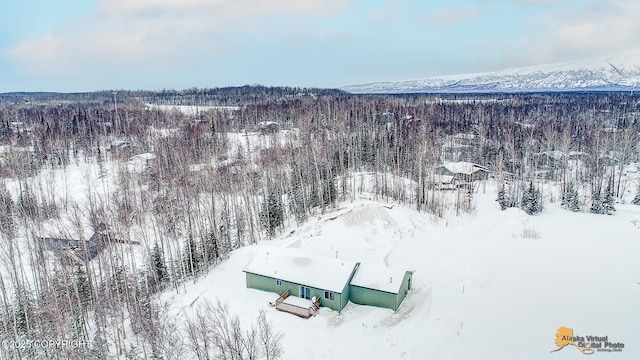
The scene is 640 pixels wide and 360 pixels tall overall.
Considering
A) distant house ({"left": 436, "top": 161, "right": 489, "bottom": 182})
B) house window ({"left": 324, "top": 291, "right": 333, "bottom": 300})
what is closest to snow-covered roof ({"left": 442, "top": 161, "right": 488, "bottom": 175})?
distant house ({"left": 436, "top": 161, "right": 489, "bottom": 182})

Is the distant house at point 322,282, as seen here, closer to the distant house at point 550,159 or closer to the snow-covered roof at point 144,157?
the snow-covered roof at point 144,157

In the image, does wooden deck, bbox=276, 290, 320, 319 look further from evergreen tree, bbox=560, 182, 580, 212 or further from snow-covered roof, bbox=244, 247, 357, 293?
evergreen tree, bbox=560, 182, 580, 212

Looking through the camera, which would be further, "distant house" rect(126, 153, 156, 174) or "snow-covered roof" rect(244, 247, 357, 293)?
"distant house" rect(126, 153, 156, 174)

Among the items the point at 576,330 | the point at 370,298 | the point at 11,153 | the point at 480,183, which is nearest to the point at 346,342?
the point at 370,298

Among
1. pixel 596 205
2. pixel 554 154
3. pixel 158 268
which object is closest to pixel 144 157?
pixel 158 268

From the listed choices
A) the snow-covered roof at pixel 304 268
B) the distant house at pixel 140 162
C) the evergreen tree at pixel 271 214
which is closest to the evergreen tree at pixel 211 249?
the evergreen tree at pixel 271 214

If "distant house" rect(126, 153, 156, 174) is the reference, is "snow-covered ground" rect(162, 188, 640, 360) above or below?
below

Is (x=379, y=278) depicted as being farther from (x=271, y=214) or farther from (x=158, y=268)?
(x=158, y=268)
